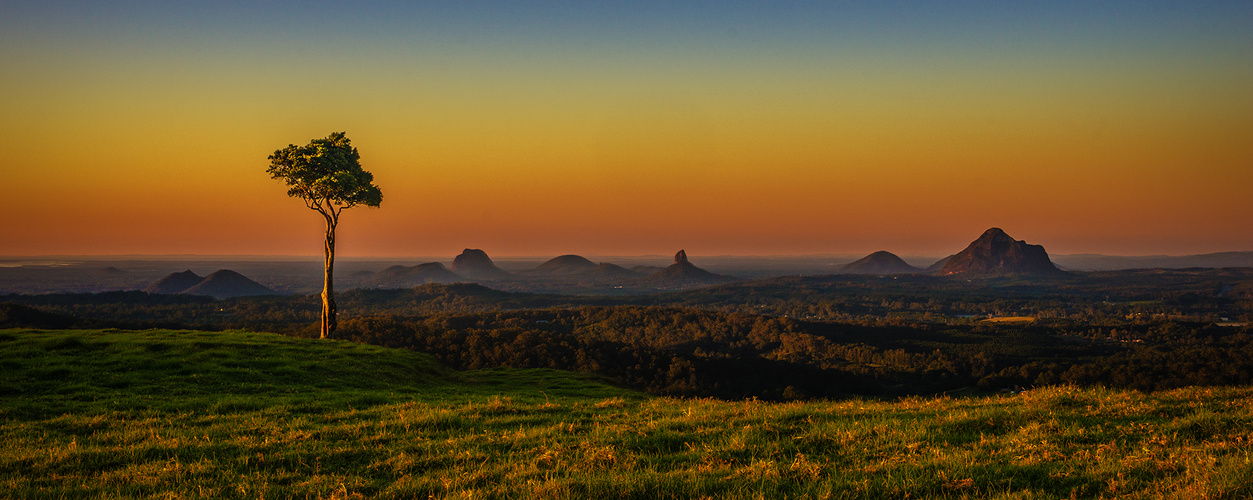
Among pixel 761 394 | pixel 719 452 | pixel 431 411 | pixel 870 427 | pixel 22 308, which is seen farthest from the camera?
pixel 22 308

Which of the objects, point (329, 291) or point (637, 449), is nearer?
point (637, 449)

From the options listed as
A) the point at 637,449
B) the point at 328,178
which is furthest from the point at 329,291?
the point at 637,449

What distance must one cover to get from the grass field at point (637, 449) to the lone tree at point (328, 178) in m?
26.0

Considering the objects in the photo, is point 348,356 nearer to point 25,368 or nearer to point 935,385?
point 25,368

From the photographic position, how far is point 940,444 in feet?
32.4

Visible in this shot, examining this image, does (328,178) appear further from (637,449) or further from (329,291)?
(637,449)

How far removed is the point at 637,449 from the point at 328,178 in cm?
3901

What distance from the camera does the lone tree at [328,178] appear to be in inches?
1646

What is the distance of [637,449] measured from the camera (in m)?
10.2

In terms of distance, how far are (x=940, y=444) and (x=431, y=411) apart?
11.7m

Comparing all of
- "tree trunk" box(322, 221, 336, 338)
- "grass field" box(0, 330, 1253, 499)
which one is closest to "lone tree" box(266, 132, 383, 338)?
"tree trunk" box(322, 221, 336, 338)

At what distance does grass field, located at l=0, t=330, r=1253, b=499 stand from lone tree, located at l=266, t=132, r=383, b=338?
26.0 m

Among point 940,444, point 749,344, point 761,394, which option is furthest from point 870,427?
point 749,344

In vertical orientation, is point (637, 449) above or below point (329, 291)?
below
